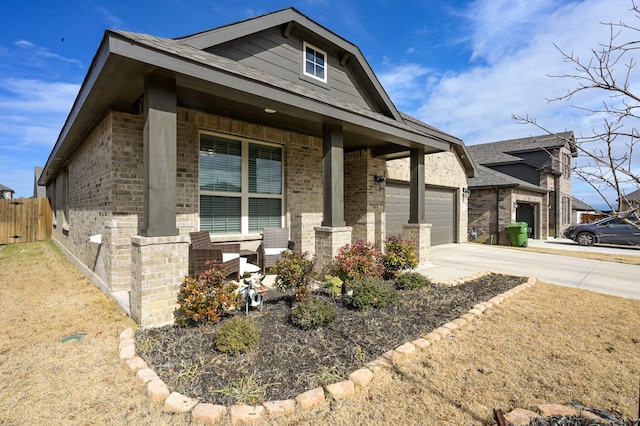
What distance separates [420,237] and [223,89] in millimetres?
5656

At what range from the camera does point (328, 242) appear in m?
5.71

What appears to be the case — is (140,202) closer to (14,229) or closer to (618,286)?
(618,286)

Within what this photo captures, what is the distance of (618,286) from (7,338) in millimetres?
10043

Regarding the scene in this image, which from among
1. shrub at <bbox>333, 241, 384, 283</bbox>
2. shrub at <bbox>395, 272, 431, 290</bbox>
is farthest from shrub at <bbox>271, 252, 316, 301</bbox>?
shrub at <bbox>395, 272, 431, 290</bbox>

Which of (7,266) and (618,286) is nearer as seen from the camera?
(618,286)

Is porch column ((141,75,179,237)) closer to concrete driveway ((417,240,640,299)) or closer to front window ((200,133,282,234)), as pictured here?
front window ((200,133,282,234))

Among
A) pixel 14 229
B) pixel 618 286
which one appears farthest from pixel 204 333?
pixel 14 229

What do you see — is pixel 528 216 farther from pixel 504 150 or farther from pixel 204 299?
pixel 204 299

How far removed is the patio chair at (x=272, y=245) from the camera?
6.26 m

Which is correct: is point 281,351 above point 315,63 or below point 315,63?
below

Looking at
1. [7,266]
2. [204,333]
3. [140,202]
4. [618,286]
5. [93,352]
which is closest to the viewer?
[93,352]

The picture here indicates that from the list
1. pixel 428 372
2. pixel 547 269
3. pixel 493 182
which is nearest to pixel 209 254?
pixel 428 372

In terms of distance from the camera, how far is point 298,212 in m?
7.33

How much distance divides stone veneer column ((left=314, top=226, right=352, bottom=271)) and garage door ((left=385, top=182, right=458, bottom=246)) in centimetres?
417
